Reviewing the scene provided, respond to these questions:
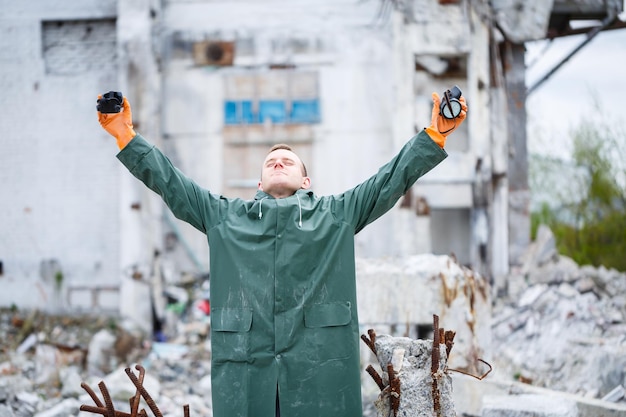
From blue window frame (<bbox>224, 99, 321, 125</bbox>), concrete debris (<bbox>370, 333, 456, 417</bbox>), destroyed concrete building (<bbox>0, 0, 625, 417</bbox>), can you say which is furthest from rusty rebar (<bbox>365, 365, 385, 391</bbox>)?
blue window frame (<bbox>224, 99, 321, 125</bbox>)

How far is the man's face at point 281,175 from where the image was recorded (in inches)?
163

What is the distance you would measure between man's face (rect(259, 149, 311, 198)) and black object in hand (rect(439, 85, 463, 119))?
809 millimetres

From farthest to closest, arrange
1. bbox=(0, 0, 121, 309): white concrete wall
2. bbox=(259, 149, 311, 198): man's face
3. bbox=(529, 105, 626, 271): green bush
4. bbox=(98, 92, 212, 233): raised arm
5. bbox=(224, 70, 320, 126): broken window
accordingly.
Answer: bbox=(529, 105, 626, 271): green bush
bbox=(0, 0, 121, 309): white concrete wall
bbox=(224, 70, 320, 126): broken window
bbox=(259, 149, 311, 198): man's face
bbox=(98, 92, 212, 233): raised arm

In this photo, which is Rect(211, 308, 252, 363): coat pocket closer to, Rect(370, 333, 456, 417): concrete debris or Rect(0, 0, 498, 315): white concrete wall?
Rect(370, 333, 456, 417): concrete debris

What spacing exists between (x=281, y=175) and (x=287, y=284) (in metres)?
0.58

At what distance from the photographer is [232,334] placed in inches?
154

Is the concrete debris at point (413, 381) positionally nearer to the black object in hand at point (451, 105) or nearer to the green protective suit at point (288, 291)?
the green protective suit at point (288, 291)

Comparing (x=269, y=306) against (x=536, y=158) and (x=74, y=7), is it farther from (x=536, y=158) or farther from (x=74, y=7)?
(x=536, y=158)

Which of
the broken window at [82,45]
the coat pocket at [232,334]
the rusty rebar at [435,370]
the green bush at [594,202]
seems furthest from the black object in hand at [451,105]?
the green bush at [594,202]

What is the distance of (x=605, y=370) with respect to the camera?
760cm

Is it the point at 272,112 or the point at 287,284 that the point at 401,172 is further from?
the point at 272,112

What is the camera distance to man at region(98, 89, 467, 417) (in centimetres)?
385

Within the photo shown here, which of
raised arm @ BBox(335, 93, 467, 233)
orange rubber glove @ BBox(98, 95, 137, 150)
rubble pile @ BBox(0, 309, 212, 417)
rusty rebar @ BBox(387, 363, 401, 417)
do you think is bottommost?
rubble pile @ BBox(0, 309, 212, 417)

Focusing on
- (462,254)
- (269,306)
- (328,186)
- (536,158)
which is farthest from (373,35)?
(269,306)
